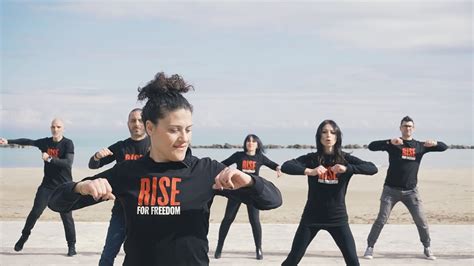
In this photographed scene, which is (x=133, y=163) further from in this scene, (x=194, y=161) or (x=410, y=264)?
(x=410, y=264)

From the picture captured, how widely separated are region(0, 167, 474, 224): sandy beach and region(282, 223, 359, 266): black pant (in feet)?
25.5

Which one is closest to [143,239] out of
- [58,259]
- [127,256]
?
[127,256]

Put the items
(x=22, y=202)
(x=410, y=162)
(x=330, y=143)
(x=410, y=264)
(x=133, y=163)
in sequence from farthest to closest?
(x=22, y=202) < (x=410, y=162) < (x=410, y=264) < (x=330, y=143) < (x=133, y=163)

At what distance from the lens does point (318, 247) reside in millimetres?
12195

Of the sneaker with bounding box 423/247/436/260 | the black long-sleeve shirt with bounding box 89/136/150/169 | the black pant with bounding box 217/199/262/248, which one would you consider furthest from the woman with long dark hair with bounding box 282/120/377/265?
the sneaker with bounding box 423/247/436/260

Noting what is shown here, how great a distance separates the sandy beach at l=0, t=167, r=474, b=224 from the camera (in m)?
17.3

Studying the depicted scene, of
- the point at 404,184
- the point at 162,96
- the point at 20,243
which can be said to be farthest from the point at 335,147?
the point at 20,243

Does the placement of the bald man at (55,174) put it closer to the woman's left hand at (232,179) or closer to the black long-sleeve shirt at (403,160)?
the black long-sleeve shirt at (403,160)

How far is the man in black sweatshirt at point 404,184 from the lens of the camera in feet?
37.3

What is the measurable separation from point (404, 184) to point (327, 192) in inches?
128

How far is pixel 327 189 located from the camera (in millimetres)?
8648

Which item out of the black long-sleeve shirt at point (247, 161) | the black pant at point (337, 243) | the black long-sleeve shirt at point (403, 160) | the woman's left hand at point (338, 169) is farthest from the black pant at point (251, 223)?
the woman's left hand at point (338, 169)

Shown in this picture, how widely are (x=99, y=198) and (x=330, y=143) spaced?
495 centimetres

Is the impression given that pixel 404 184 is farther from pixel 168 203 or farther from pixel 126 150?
pixel 168 203
